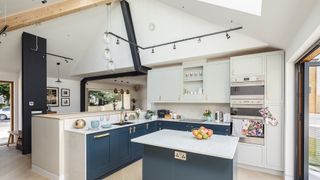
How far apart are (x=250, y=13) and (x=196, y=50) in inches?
79.0

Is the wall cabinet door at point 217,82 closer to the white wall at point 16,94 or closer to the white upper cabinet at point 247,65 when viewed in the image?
the white upper cabinet at point 247,65

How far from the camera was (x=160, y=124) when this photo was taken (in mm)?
4609

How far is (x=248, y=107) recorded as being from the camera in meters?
3.46

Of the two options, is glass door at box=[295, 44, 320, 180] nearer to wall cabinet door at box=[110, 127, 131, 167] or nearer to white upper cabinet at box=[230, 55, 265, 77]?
white upper cabinet at box=[230, 55, 265, 77]

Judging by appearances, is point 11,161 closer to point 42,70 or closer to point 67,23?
point 42,70

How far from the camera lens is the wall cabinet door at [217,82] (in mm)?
3836

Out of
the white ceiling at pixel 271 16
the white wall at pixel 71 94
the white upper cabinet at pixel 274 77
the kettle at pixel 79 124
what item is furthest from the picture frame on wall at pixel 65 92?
the white upper cabinet at pixel 274 77

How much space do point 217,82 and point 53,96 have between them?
647 centimetres

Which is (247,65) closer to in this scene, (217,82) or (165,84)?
(217,82)

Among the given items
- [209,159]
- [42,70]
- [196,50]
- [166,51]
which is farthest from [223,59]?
[42,70]

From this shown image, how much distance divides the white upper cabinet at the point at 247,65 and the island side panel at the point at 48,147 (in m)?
3.54

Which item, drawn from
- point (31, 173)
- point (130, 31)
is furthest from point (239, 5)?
point (31, 173)

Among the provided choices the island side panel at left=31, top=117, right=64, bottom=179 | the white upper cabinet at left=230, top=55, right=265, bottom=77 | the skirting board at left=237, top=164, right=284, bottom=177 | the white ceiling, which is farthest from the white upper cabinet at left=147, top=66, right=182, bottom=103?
the island side panel at left=31, top=117, right=64, bottom=179

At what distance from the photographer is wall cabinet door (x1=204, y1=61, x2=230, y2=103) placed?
384 centimetres
